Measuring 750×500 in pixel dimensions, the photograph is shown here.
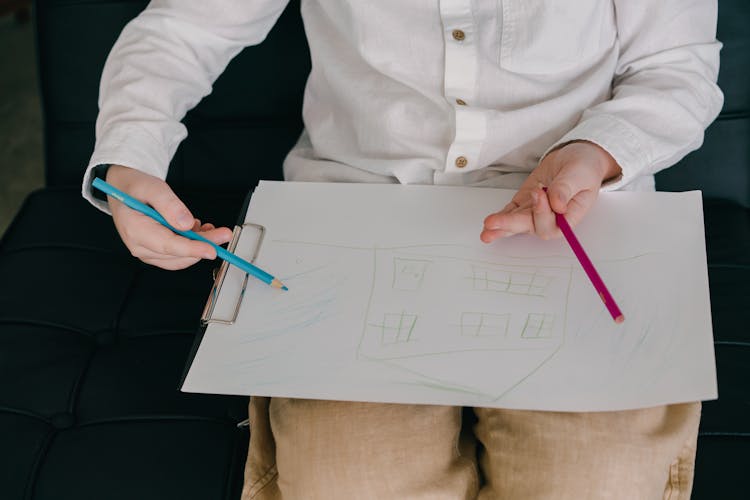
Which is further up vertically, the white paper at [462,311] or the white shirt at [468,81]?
the white shirt at [468,81]

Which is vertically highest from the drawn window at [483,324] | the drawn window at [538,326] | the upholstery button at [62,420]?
the drawn window at [538,326]

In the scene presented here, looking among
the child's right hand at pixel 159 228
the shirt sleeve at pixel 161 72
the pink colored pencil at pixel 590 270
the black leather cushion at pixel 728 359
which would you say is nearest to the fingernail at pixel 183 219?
the child's right hand at pixel 159 228

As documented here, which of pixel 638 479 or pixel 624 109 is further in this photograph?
pixel 624 109

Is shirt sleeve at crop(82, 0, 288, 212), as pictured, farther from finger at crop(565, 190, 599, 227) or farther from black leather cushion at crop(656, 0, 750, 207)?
black leather cushion at crop(656, 0, 750, 207)

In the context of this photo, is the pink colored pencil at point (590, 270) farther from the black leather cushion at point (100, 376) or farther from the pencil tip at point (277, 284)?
the black leather cushion at point (100, 376)

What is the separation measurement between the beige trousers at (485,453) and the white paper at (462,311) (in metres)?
0.07

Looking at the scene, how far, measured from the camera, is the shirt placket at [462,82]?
0.78m

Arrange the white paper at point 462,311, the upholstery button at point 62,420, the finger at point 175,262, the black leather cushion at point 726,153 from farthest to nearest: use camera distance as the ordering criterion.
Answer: the black leather cushion at point 726,153 → the upholstery button at point 62,420 → the finger at point 175,262 → the white paper at point 462,311

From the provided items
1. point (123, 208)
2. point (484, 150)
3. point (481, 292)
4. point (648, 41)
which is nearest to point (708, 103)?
point (648, 41)

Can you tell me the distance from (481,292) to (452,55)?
254mm

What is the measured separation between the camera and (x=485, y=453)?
73 cm

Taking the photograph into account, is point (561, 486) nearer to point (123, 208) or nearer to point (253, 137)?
point (123, 208)

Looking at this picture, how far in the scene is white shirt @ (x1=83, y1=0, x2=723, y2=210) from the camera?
0.78m

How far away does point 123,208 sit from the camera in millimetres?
747
